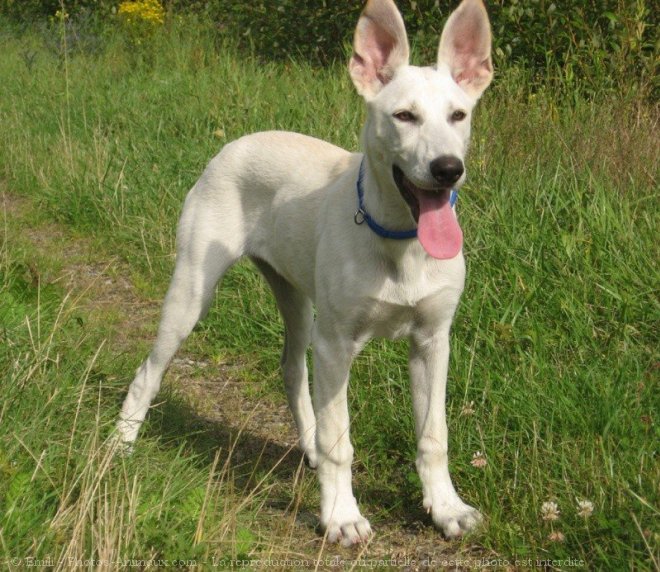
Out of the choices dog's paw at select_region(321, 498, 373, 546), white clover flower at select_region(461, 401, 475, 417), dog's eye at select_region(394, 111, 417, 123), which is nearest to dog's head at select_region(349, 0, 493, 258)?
dog's eye at select_region(394, 111, 417, 123)

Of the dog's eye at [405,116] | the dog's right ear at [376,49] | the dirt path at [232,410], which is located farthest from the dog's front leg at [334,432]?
the dog's right ear at [376,49]

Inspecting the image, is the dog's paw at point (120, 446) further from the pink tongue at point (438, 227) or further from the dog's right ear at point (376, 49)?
the dog's right ear at point (376, 49)

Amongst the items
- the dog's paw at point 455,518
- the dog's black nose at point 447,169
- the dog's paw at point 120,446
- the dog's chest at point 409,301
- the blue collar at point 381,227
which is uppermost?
the dog's black nose at point 447,169

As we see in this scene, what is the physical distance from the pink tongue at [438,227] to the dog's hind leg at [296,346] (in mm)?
1309

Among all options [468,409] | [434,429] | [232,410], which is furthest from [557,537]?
[232,410]

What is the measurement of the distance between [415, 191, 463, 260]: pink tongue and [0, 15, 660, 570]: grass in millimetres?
790

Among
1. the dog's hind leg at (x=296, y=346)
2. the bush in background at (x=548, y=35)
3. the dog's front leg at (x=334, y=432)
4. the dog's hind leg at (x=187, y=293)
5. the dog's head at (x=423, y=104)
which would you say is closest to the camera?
the dog's head at (x=423, y=104)

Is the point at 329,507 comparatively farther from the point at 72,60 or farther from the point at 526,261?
the point at 72,60

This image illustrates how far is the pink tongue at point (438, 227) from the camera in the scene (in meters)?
3.29

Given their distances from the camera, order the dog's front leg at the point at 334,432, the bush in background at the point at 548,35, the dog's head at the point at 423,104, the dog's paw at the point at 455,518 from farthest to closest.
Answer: the bush in background at the point at 548,35
the dog's front leg at the point at 334,432
the dog's paw at the point at 455,518
the dog's head at the point at 423,104

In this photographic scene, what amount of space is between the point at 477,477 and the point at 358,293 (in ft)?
2.76

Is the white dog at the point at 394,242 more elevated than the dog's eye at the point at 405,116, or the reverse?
the dog's eye at the point at 405,116

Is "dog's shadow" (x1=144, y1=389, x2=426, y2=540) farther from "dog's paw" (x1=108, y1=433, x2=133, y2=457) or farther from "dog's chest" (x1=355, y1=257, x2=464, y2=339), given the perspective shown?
"dog's chest" (x1=355, y1=257, x2=464, y2=339)

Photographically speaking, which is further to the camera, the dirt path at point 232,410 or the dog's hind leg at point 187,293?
the dog's hind leg at point 187,293
